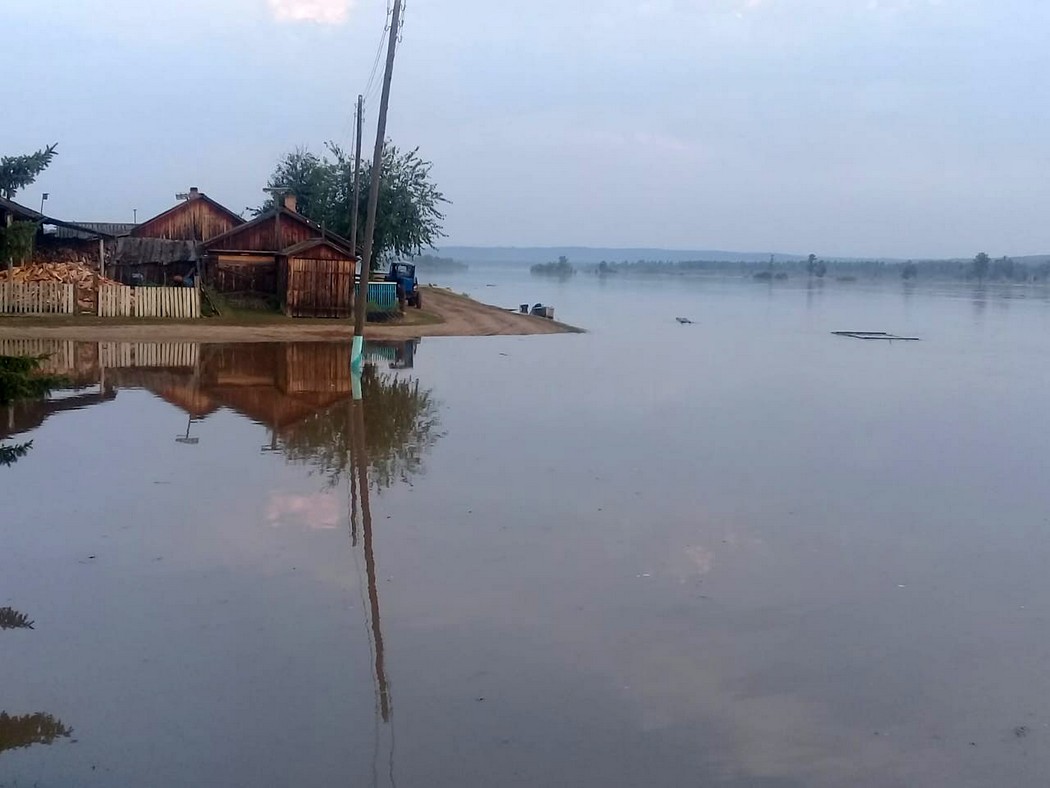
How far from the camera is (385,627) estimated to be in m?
8.75

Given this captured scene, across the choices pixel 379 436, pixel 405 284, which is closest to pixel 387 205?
pixel 405 284

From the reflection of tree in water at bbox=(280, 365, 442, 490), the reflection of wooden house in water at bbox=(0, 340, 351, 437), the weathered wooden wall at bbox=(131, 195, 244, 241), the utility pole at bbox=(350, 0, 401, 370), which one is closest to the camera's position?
the reflection of tree in water at bbox=(280, 365, 442, 490)

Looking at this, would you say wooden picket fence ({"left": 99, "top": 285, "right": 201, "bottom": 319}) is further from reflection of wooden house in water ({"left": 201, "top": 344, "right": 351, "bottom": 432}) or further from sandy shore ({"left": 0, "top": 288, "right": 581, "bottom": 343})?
reflection of wooden house in water ({"left": 201, "top": 344, "right": 351, "bottom": 432})

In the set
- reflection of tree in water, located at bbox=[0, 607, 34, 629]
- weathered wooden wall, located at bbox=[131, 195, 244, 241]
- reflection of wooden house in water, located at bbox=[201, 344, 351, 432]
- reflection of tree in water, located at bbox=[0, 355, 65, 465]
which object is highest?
weathered wooden wall, located at bbox=[131, 195, 244, 241]

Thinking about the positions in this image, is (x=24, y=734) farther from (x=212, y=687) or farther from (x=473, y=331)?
(x=473, y=331)

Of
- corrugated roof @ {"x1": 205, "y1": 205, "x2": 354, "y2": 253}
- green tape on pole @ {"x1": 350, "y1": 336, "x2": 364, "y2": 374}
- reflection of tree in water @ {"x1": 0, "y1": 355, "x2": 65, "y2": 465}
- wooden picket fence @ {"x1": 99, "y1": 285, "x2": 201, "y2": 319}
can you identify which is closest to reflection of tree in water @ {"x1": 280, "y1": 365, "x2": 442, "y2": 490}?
green tape on pole @ {"x1": 350, "y1": 336, "x2": 364, "y2": 374}

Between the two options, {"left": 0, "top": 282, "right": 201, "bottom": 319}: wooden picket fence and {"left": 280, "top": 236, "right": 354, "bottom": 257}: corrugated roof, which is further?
{"left": 280, "top": 236, "right": 354, "bottom": 257}: corrugated roof

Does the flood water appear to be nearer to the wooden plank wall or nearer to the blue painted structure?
the wooden plank wall

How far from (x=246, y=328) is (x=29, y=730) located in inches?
1230

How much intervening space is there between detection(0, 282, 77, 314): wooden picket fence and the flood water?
1714 cm

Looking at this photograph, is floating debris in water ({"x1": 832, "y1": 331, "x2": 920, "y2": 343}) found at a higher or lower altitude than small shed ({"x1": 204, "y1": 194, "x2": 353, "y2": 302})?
lower

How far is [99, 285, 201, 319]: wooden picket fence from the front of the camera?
37219 mm

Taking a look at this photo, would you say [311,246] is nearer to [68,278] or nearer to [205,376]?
[68,278]

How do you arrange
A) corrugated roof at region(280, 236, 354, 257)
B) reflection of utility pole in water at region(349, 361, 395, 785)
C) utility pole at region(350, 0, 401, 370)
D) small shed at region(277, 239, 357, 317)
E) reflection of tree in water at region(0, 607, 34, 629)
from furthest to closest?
small shed at region(277, 239, 357, 317) < corrugated roof at region(280, 236, 354, 257) < utility pole at region(350, 0, 401, 370) < reflection of tree in water at region(0, 607, 34, 629) < reflection of utility pole in water at region(349, 361, 395, 785)
